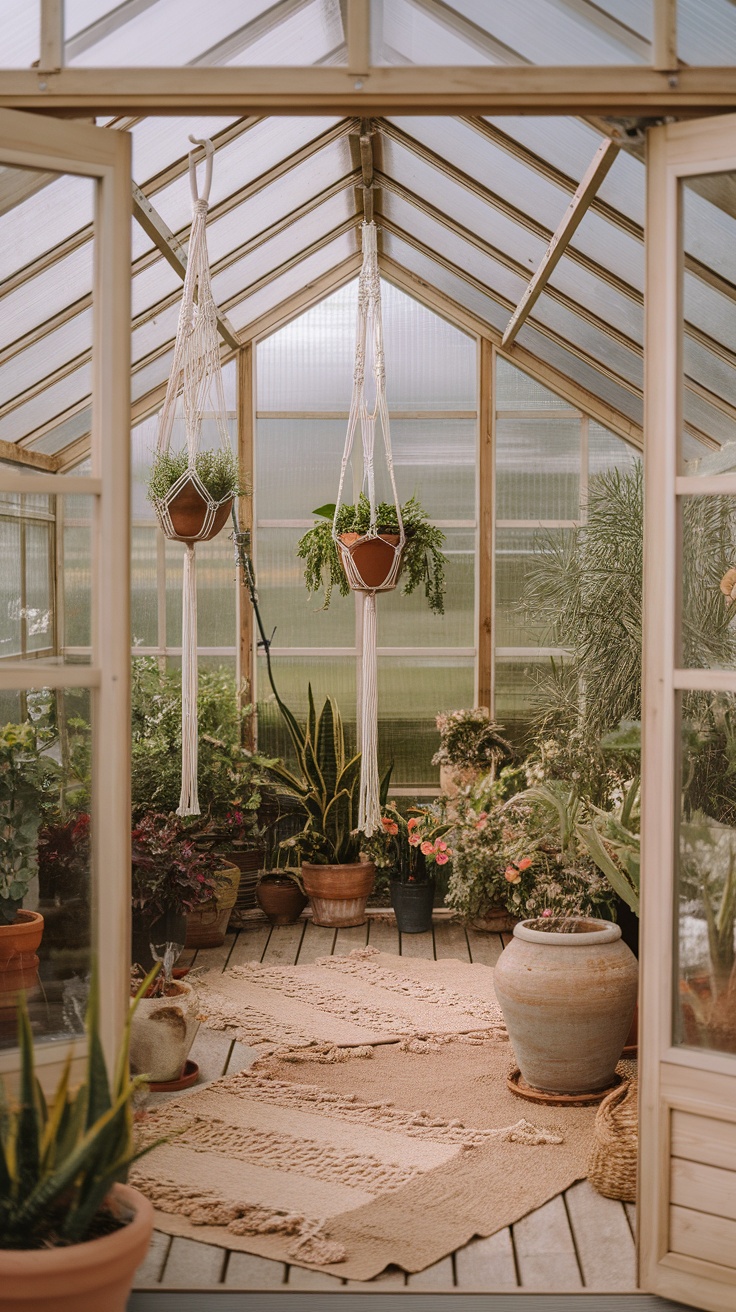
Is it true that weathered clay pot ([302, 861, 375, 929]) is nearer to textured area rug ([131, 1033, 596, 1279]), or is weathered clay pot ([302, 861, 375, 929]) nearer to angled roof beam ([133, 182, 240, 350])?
textured area rug ([131, 1033, 596, 1279])

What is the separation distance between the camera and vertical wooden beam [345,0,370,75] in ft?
8.43

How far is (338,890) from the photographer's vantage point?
6.14 meters

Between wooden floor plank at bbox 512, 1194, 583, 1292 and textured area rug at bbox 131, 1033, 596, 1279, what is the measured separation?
0.05m

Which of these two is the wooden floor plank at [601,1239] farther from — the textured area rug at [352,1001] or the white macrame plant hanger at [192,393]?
the white macrame plant hanger at [192,393]

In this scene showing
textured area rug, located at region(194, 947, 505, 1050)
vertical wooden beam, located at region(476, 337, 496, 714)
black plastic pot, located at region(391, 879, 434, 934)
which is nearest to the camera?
textured area rug, located at region(194, 947, 505, 1050)

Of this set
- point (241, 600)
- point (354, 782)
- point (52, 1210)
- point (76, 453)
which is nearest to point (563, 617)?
point (354, 782)

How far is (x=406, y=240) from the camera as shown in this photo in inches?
237

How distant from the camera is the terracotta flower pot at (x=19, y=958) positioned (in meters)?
2.65

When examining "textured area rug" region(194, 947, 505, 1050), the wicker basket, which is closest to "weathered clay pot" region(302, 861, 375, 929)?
"textured area rug" region(194, 947, 505, 1050)

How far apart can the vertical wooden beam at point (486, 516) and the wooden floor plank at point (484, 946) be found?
3.97 feet

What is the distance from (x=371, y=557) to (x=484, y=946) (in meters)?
2.35

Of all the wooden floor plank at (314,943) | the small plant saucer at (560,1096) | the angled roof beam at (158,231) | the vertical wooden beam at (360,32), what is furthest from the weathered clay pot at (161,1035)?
the vertical wooden beam at (360,32)

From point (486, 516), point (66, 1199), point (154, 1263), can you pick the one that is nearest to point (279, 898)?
point (486, 516)

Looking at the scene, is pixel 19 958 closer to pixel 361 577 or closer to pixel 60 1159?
pixel 60 1159
